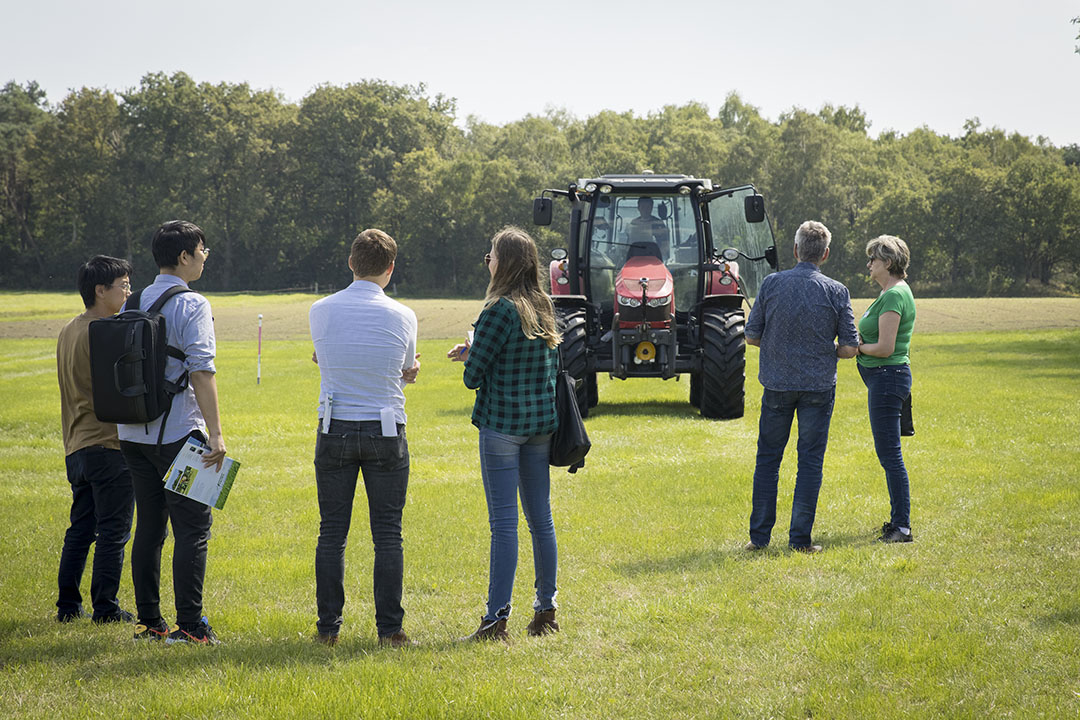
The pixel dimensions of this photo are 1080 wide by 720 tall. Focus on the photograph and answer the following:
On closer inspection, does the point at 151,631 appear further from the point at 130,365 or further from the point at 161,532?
the point at 130,365

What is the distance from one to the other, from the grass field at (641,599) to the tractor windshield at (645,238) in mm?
2554

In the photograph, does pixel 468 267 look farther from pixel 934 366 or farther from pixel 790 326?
pixel 790 326

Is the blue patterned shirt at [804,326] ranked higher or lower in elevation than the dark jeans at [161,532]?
higher

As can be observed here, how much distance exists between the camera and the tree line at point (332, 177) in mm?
74562

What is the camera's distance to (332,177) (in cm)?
7812

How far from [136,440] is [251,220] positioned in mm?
74668

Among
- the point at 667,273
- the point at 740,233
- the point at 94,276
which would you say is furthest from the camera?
the point at 740,233

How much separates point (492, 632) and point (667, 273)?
28.9 feet

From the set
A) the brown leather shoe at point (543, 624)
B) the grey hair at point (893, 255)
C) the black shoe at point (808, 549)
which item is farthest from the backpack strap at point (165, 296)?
the grey hair at point (893, 255)

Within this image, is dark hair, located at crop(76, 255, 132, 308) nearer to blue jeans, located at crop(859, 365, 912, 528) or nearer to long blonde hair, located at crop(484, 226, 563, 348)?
long blonde hair, located at crop(484, 226, 563, 348)

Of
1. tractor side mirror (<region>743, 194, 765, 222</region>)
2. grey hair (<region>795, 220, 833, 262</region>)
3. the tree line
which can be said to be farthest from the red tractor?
the tree line

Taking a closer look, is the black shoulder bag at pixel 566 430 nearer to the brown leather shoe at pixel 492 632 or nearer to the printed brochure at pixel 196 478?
the brown leather shoe at pixel 492 632

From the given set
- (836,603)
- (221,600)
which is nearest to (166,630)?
(221,600)

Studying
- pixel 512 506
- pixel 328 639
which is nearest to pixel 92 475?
pixel 328 639
